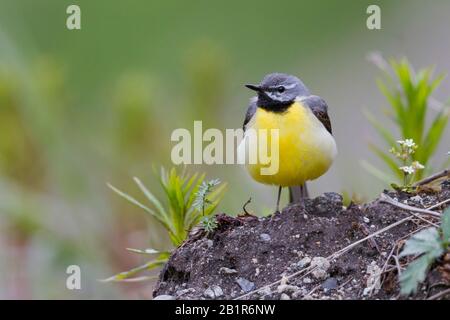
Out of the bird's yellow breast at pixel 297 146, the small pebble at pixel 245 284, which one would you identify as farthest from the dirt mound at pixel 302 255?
the bird's yellow breast at pixel 297 146

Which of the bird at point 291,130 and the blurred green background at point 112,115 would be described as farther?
the blurred green background at point 112,115

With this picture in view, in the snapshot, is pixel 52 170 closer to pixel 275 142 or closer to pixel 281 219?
pixel 275 142

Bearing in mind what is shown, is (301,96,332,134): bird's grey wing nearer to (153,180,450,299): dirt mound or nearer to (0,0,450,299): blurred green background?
(0,0,450,299): blurred green background

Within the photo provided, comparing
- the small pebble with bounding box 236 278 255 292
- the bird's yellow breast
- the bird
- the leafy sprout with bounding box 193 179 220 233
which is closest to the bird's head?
the bird

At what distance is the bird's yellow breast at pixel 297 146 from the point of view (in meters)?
6.01

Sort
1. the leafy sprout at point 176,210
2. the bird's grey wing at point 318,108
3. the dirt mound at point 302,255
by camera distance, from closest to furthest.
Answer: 1. the dirt mound at point 302,255
2. the leafy sprout at point 176,210
3. the bird's grey wing at point 318,108

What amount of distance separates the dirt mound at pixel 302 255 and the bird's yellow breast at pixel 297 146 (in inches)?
27.6

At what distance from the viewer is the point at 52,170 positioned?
8.66m

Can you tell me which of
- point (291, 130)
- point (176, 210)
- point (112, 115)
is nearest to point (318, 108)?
Result: point (291, 130)

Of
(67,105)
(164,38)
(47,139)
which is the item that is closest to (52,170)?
(47,139)

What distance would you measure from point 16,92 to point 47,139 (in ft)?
1.70

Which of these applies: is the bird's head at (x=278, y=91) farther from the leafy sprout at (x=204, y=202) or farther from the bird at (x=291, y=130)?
the leafy sprout at (x=204, y=202)

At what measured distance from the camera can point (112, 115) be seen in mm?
9117
